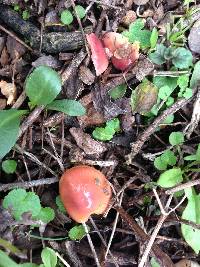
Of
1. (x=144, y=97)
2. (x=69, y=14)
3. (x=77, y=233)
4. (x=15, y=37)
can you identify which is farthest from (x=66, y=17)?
(x=77, y=233)

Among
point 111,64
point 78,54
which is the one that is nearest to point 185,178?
point 111,64

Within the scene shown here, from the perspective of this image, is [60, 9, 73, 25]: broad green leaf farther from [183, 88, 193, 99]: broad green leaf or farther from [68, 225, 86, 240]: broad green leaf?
[68, 225, 86, 240]: broad green leaf

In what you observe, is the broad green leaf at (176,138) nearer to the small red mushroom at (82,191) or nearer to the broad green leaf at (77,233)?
the small red mushroom at (82,191)

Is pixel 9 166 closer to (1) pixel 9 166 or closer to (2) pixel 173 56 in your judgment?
(1) pixel 9 166

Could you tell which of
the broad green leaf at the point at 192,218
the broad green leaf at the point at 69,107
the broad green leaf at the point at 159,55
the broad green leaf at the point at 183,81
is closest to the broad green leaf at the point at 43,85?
the broad green leaf at the point at 69,107

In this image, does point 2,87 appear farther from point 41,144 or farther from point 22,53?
point 41,144

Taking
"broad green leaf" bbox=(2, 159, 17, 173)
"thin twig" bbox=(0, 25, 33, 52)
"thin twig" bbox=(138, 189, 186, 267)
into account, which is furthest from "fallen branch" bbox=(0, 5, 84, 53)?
"thin twig" bbox=(138, 189, 186, 267)
